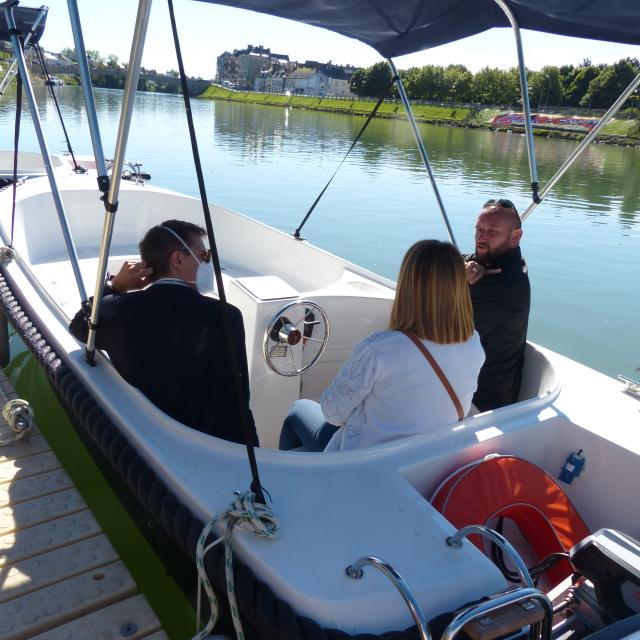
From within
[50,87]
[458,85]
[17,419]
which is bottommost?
[17,419]

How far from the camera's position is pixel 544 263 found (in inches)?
343

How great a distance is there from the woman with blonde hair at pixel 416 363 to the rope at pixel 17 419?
149 centimetres

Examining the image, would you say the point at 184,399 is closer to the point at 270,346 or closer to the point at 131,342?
the point at 131,342

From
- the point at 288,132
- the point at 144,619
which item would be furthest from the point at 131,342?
the point at 288,132

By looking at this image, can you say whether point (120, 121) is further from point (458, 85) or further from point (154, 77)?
point (154, 77)

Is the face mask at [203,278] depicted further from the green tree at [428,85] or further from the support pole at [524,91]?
the green tree at [428,85]

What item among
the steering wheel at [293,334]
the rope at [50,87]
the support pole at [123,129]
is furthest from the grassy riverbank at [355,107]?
the support pole at [123,129]

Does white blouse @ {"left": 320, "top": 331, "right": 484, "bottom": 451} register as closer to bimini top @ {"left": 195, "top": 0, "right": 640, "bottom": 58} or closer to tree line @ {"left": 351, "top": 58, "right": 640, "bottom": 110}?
bimini top @ {"left": 195, "top": 0, "right": 640, "bottom": 58}

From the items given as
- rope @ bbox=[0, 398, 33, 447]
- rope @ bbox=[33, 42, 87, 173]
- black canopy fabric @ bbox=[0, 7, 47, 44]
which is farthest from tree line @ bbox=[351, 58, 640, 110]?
rope @ bbox=[0, 398, 33, 447]

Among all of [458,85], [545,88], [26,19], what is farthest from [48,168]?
[458,85]

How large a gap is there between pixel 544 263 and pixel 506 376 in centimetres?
709

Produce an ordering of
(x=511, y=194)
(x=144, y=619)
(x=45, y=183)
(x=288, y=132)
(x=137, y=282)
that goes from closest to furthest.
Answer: (x=144, y=619)
(x=137, y=282)
(x=45, y=183)
(x=511, y=194)
(x=288, y=132)

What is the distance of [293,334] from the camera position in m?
2.13

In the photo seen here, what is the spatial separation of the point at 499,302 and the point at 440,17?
1.24 meters
